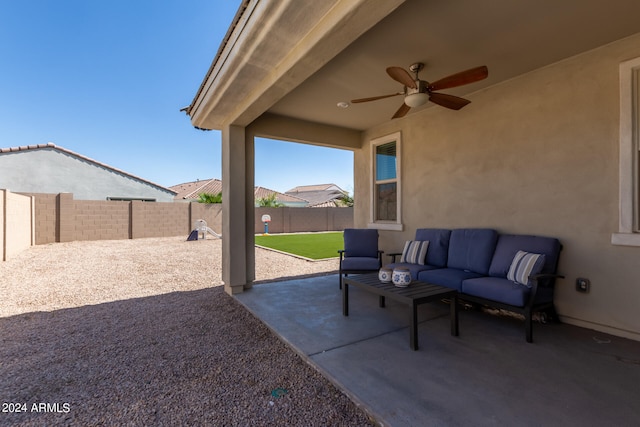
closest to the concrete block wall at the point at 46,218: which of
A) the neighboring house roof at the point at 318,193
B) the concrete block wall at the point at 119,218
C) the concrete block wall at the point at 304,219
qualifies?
the concrete block wall at the point at 119,218

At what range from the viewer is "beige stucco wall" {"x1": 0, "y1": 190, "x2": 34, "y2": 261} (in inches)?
271

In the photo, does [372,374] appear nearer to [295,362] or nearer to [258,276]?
[295,362]

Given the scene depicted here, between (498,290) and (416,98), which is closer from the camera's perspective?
(498,290)

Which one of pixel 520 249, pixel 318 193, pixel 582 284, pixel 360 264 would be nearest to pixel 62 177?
pixel 360 264

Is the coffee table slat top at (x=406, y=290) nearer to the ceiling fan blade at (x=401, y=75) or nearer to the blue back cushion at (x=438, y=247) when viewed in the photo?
the blue back cushion at (x=438, y=247)

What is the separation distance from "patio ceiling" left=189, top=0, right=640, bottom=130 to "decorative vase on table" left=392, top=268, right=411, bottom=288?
2.23 metres

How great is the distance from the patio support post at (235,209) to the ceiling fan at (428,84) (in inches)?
93.1

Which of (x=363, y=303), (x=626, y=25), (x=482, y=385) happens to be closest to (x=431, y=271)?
(x=363, y=303)

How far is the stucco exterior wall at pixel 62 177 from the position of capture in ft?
41.8

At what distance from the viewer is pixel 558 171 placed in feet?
10.4

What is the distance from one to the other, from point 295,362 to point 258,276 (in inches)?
137

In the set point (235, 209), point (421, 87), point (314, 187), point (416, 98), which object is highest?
point (314, 187)

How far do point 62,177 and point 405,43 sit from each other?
1770cm

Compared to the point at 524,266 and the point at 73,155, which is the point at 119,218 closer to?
→ the point at 73,155
